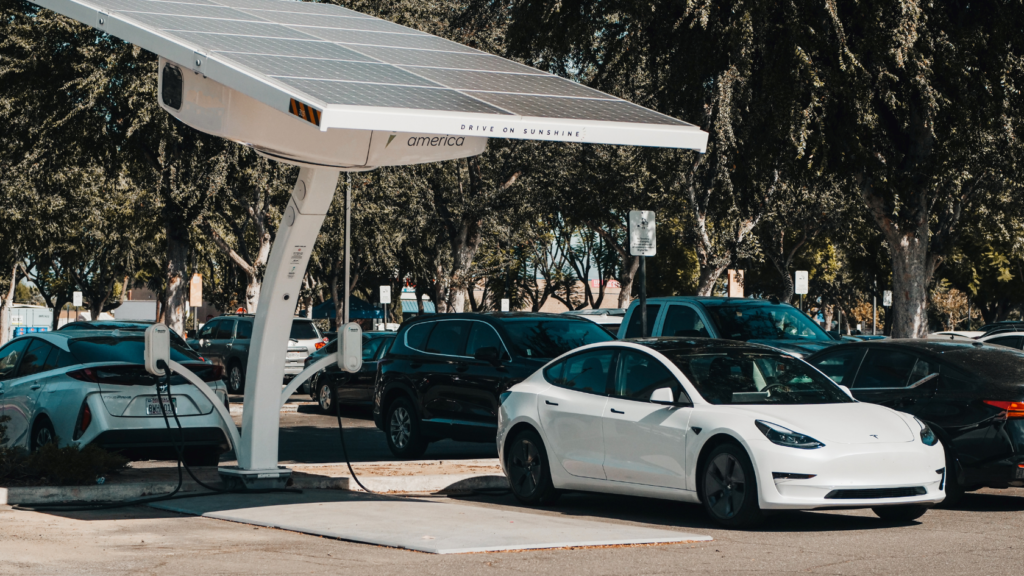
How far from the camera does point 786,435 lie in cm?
911

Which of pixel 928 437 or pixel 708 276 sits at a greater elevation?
pixel 708 276

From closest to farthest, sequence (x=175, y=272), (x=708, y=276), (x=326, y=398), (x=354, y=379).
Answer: (x=354, y=379) < (x=326, y=398) < (x=175, y=272) < (x=708, y=276)

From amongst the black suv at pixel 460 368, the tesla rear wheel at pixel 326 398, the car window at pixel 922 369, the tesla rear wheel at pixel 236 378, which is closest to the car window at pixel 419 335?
the black suv at pixel 460 368

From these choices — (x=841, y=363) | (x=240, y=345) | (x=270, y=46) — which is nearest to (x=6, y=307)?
(x=240, y=345)

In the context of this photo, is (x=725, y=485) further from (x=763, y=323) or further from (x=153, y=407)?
(x=763, y=323)

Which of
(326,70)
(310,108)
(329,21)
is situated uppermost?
(329,21)

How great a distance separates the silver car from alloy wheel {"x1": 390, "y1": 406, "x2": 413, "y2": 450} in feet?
9.65

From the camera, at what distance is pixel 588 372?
10.9 m

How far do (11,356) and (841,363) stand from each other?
8.78 meters

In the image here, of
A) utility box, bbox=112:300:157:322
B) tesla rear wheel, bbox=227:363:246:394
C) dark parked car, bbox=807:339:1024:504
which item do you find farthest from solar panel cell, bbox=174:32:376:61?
utility box, bbox=112:300:157:322

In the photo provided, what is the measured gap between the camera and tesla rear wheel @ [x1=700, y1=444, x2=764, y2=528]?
358 inches

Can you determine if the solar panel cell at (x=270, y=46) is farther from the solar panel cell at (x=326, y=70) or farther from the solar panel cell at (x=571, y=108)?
the solar panel cell at (x=571, y=108)

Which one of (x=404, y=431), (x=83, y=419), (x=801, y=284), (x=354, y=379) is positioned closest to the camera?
(x=83, y=419)

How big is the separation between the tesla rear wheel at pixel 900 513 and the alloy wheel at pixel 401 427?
6975 millimetres
